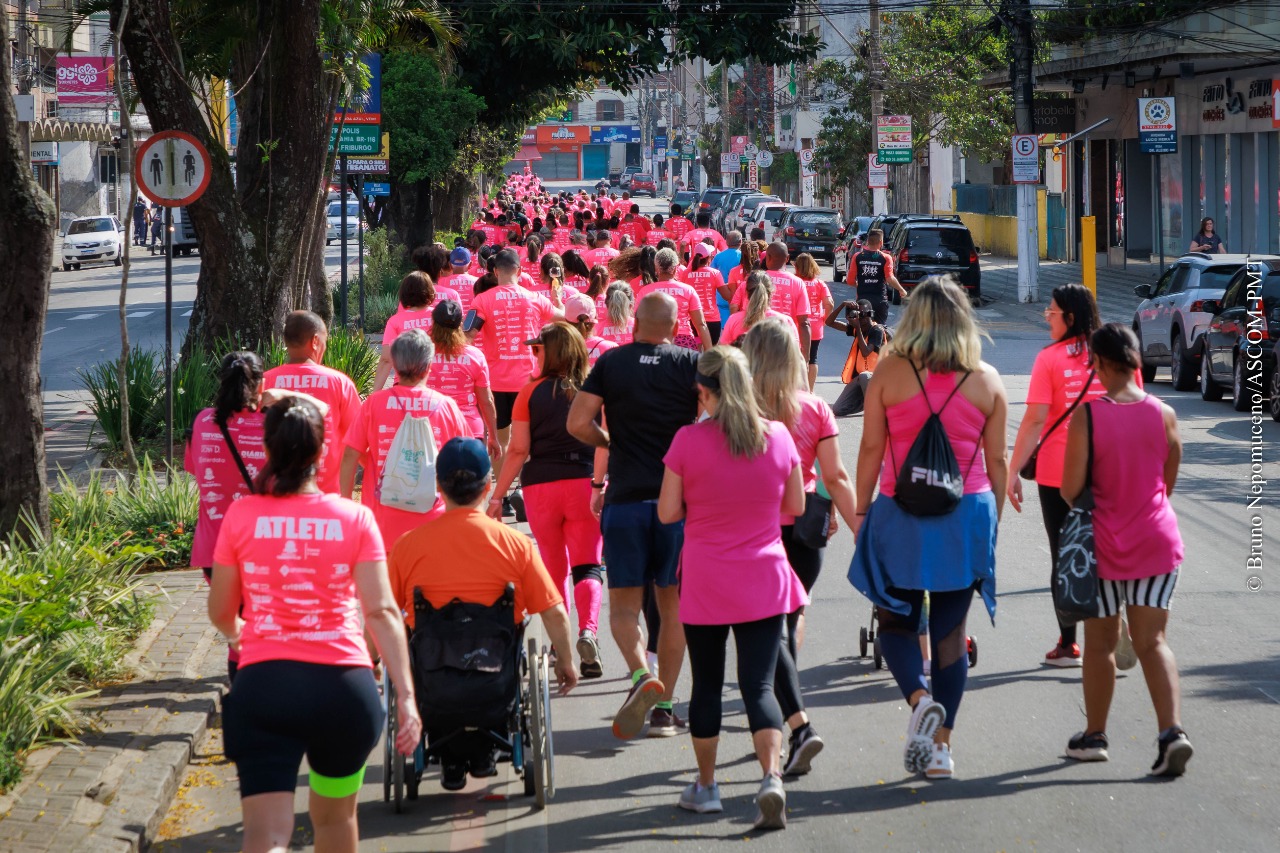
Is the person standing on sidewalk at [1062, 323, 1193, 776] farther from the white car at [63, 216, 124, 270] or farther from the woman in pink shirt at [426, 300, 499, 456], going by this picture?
→ the white car at [63, 216, 124, 270]

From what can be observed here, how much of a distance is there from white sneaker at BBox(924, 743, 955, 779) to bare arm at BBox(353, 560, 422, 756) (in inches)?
94.6

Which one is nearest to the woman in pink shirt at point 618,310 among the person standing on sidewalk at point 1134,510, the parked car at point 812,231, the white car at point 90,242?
the person standing on sidewalk at point 1134,510

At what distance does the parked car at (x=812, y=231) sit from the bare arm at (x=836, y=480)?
116 feet

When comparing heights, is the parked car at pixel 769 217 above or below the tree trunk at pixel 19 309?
above

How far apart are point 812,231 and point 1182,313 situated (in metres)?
23.7

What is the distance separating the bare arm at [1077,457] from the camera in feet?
20.7

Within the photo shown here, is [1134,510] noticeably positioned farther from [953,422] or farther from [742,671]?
[742,671]

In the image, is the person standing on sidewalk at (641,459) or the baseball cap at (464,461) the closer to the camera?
the baseball cap at (464,461)

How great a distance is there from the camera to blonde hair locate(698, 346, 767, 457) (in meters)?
5.82

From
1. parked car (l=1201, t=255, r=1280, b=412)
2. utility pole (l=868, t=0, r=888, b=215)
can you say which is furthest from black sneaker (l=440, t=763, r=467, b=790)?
utility pole (l=868, t=0, r=888, b=215)

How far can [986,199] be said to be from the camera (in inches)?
2012

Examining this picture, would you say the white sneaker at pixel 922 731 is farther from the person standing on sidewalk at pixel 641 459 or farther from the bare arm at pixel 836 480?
the person standing on sidewalk at pixel 641 459

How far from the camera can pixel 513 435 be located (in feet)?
25.4

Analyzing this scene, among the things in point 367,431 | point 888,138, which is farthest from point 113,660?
point 888,138
